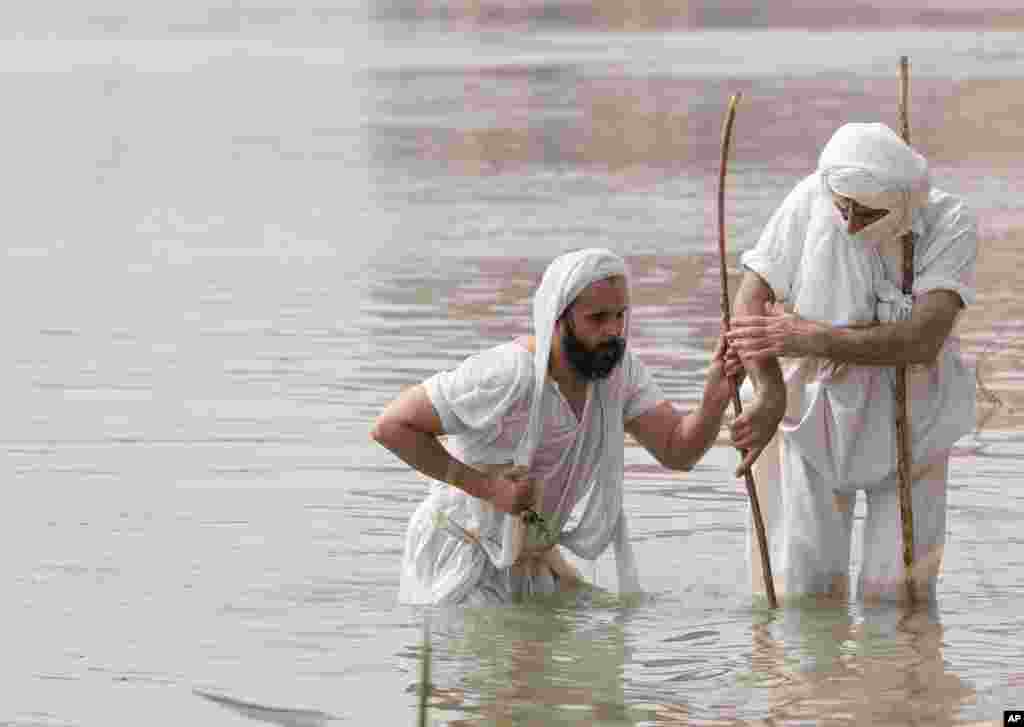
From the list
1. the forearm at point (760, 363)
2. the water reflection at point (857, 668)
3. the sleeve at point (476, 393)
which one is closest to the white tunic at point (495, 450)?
the sleeve at point (476, 393)

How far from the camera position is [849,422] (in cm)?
787

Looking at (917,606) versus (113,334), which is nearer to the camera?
(917,606)

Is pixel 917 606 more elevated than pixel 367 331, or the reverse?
pixel 367 331

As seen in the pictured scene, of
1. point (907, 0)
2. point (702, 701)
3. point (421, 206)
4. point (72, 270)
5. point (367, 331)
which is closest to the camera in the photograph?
point (702, 701)

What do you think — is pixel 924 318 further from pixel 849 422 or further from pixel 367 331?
pixel 367 331

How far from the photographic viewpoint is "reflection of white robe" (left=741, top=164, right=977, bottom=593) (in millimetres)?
7766

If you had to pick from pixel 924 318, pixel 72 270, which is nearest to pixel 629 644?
pixel 924 318

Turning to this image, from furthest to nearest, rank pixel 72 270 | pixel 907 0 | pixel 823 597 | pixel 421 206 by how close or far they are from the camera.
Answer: pixel 907 0 → pixel 421 206 → pixel 72 270 → pixel 823 597

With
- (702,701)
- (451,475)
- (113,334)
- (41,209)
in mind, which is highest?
(41,209)

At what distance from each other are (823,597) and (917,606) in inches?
11.9

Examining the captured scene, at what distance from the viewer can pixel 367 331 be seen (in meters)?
14.9

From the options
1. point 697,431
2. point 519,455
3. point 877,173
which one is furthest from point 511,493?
point 877,173

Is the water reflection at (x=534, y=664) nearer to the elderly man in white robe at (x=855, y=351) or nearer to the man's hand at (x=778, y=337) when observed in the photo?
the elderly man in white robe at (x=855, y=351)

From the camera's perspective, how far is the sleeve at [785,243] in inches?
307
